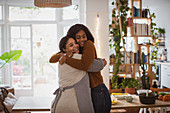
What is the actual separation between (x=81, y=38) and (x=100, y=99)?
0.64 meters

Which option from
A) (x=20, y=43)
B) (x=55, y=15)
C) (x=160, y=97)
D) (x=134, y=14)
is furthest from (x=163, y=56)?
(x=160, y=97)

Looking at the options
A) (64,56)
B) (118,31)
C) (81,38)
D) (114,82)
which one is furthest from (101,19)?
(64,56)

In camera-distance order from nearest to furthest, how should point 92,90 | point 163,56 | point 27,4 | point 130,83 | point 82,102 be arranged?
point 82,102
point 92,90
point 130,83
point 27,4
point 163,56

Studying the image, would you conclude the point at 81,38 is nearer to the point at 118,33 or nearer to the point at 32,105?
the point at 32,105

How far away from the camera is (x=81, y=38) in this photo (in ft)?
7.36

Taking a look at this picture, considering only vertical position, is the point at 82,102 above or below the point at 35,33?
below

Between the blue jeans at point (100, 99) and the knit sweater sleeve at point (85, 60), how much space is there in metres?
0.28

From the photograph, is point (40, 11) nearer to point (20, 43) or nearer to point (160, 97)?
point (20, 43)

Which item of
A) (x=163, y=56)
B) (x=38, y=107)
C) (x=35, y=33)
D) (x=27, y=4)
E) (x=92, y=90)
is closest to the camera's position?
(x=92, y=90)

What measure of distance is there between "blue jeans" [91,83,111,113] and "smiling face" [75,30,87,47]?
0.46m

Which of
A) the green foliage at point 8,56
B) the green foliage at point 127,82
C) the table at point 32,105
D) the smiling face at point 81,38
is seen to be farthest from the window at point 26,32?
the smiling face at point 81,38

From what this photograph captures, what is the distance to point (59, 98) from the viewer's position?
6.72 feet

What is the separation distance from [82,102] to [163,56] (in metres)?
7.00

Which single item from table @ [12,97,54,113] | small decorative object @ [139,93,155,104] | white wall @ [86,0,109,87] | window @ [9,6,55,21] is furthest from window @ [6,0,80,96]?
small decorative object @ [139,93,155,104]
